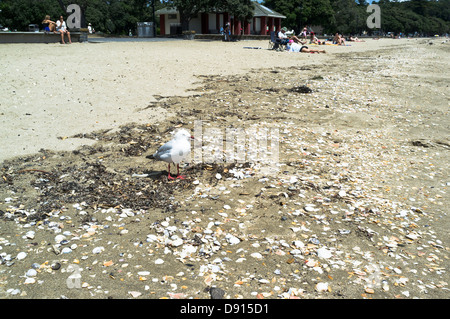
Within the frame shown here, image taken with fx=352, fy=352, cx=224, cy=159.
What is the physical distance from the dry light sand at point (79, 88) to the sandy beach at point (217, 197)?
70mm

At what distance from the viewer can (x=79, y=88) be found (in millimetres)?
10461

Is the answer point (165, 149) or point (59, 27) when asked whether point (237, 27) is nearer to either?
point (59, 27)

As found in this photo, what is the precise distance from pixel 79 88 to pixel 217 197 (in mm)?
7042

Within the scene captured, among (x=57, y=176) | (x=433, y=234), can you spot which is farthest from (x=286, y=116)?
(x=57, y=176)

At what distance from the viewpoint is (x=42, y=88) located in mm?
10227

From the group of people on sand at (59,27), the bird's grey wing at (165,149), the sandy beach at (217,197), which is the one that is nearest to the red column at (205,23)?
the group of people on sand at (59,27)

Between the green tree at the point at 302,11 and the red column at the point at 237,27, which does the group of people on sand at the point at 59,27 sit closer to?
the red column at the point at 237,27

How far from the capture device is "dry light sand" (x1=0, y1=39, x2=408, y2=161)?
7.82 metres

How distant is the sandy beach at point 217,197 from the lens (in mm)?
3857

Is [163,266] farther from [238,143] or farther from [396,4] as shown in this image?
[396,4]

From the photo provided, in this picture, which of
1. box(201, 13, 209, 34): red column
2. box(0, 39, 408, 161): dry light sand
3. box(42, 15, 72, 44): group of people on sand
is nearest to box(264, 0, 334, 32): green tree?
box(201, 13, 209, 34): red column

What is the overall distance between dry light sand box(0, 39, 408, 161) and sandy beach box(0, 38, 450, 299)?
70 mm

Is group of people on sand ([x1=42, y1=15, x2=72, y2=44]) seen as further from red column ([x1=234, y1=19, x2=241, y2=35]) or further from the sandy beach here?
red column ([x1=234, y1=19, x2=241, y2=35])

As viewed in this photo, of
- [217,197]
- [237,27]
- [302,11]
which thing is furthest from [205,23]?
[217,197]
